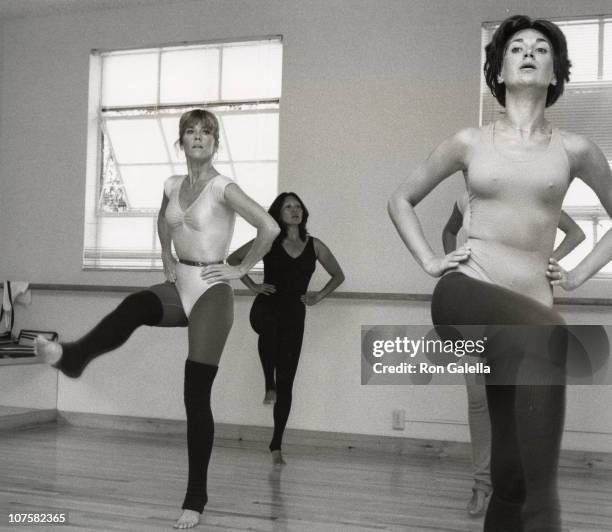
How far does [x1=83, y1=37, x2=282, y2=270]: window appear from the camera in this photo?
212 inches

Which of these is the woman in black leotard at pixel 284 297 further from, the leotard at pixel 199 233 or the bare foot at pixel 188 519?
the leotard at pixel 199 233

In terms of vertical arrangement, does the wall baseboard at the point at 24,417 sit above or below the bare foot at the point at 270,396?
below

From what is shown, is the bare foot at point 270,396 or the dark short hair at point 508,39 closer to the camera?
the dark short hair at point 508,39

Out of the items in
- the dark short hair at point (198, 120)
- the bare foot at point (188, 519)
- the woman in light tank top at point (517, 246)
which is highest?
the dark short hair at point (198, 120)

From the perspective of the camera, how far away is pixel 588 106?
15.2 ft

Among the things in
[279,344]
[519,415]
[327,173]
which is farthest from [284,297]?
[519,415]

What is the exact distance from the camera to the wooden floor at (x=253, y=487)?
311 cm

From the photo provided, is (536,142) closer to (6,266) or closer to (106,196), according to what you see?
(106,196)

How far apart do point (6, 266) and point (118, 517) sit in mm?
3444

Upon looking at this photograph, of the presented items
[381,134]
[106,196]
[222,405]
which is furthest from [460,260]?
[106,196]

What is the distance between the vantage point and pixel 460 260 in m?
1.38

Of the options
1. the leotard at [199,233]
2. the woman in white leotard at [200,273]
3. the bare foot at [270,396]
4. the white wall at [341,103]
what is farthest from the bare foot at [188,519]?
the white wall at [341,103]

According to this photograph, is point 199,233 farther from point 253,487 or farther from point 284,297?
point 284,297

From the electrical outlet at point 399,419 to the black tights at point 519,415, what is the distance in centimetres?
373
